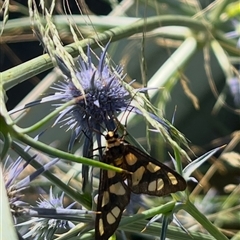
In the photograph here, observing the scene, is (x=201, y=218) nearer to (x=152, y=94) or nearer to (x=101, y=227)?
(x=101, y=227)

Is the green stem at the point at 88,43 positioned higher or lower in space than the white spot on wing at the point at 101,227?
higher

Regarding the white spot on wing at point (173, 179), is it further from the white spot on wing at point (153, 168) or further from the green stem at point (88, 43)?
the green stem at point (88, 43)

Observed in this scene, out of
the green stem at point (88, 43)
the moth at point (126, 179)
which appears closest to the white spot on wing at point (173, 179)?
the moth at point (126, 179)

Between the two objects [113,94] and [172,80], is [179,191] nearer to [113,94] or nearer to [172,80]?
[113,94]

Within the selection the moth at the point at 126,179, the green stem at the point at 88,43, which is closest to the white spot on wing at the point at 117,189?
the moth at the point at 126,179

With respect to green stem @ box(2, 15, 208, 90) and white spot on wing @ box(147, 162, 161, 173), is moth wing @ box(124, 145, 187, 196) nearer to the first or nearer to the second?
white spot on wing @ box(147, 162, 161, 173)

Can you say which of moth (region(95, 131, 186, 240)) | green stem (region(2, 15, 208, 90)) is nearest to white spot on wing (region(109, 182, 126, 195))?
moth (region(95, 131, 186, 240))

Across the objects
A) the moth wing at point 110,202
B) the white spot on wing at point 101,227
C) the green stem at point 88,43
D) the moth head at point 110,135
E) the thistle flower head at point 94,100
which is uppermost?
the green stem at point 88,43

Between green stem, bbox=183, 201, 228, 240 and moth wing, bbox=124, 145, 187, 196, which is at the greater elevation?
moth wing, bbox=124, 145, 187, 196
